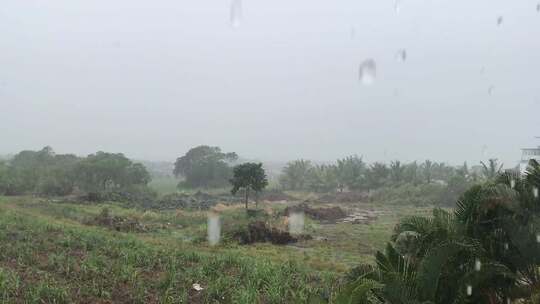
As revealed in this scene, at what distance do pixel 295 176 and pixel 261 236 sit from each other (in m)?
52.1

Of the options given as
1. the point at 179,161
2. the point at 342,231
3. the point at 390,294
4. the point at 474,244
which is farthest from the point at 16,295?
the point at 179,161

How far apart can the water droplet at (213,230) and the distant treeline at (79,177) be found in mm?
20386

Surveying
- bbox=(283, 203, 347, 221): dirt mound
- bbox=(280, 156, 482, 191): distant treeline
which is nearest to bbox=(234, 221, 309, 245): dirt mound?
bbox=(283, 203, 347, 221): dirt mound

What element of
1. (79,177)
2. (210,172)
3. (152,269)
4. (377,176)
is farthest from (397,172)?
(152,269)

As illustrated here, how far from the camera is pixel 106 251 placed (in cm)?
1648

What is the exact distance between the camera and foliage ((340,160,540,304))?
24.1 feet

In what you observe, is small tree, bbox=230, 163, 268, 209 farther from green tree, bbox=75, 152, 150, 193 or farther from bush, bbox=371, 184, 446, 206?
bush, bbox=371, 184, 446, 206

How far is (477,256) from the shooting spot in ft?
24.9

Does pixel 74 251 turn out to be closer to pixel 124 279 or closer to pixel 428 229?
pixel 124 279

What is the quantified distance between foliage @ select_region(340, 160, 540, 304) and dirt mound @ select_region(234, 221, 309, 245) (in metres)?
17.2

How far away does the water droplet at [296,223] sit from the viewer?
30.1 m

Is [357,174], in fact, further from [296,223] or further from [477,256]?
[477,256]

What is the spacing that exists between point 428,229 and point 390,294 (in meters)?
1.57

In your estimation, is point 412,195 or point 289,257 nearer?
point 289,257
